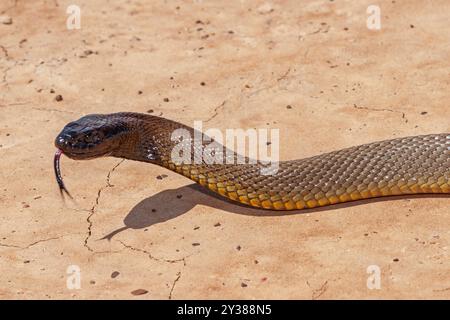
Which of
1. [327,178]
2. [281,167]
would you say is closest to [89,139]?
[281,167]

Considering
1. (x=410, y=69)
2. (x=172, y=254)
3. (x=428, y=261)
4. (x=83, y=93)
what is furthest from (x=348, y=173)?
(x=83, y=93)

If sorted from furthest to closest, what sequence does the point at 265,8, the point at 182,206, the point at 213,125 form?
the point at 265,8 < the point at 213,125 < the point at 182,206

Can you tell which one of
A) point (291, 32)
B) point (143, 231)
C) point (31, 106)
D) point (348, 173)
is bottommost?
point (143, 231)

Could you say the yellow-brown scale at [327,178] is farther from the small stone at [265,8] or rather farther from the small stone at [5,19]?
the small stone at [5,19]

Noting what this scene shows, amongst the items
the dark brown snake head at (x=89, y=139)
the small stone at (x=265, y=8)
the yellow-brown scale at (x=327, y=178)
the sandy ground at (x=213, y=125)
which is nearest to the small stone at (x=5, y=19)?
the sandy ground at (x=213, y=125)

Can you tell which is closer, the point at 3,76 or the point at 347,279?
the point at 347,279

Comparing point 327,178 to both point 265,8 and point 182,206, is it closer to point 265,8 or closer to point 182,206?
point 182,206

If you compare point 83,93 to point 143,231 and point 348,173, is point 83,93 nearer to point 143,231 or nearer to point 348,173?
point 143,231

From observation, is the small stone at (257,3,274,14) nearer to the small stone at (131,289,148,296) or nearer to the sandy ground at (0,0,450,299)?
the sandy ground at (0,0,450,299)
